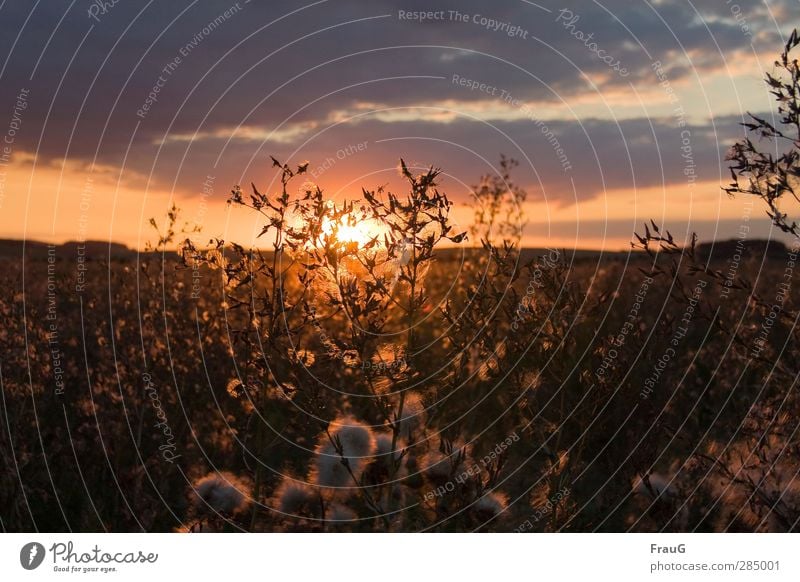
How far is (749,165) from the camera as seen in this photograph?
5.29m

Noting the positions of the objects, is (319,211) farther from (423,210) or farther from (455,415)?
(455,415)

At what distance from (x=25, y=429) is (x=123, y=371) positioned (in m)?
1.05

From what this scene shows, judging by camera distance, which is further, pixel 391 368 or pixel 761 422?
pixel 761 422

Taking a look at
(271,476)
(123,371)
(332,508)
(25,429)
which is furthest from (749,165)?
(25,429)

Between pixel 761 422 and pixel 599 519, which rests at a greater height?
pixel 761 422

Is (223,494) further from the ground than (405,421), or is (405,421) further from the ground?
(405,421)

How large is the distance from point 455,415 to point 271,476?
5.14 feet

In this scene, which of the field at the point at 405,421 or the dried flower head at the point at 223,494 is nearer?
the field at the point at 405,421

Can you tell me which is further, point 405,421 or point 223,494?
point 223,494

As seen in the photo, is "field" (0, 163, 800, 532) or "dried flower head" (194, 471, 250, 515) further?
"dried flower head" (194, 471, 250, 515)

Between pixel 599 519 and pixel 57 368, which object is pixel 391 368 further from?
pixel 57 368

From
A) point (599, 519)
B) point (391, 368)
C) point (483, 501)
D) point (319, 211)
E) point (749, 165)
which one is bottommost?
point (599, 519)
